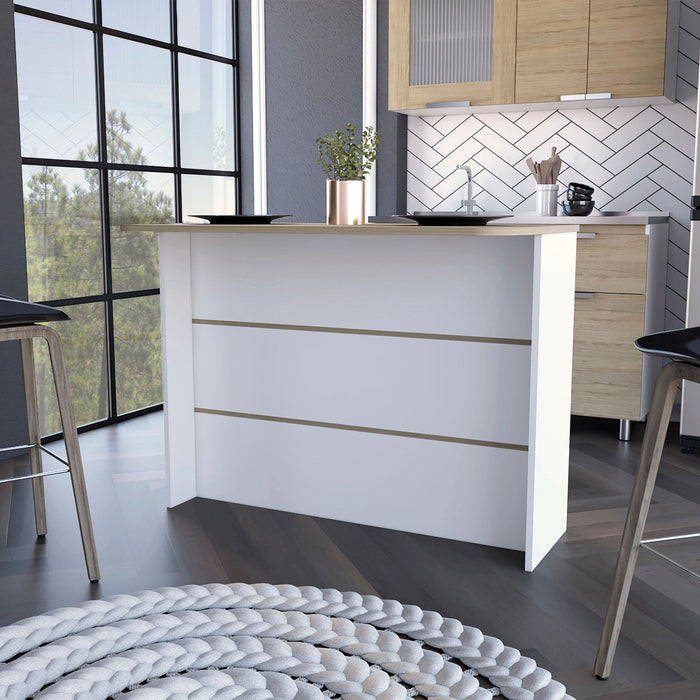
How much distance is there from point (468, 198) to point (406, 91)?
66cm

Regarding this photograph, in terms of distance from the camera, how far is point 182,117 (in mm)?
4586

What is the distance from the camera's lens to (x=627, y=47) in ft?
12.6

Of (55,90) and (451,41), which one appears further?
(451,41)

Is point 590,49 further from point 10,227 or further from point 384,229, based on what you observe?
point 10,227

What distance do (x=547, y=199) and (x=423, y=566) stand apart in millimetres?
2277

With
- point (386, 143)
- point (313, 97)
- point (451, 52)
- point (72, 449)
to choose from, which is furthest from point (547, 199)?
point (72, 449)

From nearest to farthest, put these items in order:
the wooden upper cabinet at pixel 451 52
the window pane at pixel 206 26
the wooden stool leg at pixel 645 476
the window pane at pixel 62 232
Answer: the wooden stool leg at pixel 645 476
the window pane at pixel 62 232
the wooden upper cabinet at pixel 451 52
the window pane at pixel 206 26

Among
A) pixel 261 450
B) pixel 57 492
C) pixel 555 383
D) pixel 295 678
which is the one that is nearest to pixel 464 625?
pixel 295 678

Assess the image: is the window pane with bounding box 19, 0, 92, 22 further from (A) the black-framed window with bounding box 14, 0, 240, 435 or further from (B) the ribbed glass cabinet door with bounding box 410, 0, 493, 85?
(B) the ribbed glass cabinet door with bounding box 410, 0, 493, 85

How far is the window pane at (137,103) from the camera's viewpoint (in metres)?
4.08

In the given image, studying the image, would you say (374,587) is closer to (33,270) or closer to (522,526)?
(522,526)

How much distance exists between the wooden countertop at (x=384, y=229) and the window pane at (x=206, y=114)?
84.6 inches

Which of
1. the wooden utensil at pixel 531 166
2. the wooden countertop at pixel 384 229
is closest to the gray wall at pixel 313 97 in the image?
the wooden utensil at pixel 531 166

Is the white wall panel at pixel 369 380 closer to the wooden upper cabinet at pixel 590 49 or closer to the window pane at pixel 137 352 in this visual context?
the window pane at pixel 137 352
